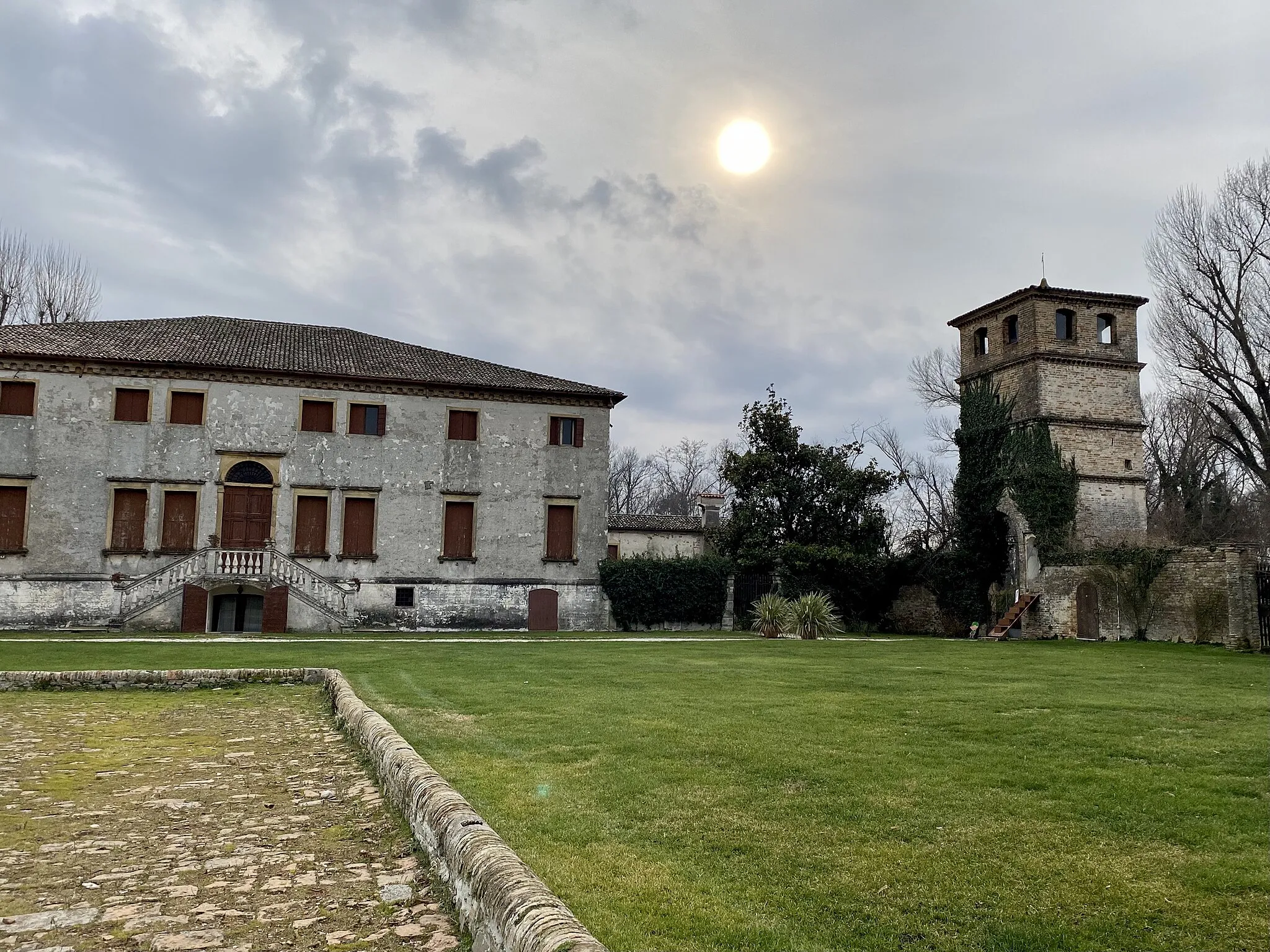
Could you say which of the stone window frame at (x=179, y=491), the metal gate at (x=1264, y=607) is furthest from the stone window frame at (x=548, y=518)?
the metal gate at (x=1264, y=607)

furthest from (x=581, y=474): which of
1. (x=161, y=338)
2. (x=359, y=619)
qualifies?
(x=161, y=338)

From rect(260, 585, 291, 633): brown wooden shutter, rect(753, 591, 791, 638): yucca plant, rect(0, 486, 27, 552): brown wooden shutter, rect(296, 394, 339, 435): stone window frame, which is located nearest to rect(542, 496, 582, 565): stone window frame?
rect(753, 591, 791, 638): yucca plant

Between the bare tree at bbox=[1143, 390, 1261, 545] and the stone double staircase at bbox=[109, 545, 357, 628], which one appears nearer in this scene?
the stone double staircase at bbox=[109, 545, 357, 628]

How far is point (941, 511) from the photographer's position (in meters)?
47.4

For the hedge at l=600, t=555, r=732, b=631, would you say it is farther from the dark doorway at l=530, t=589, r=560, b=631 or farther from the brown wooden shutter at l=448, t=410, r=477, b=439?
the brown wooden shutter at l=448, t=410, r=477, b=439

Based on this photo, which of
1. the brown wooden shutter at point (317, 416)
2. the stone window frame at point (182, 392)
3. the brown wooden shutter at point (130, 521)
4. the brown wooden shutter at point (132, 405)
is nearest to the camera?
the brown wooden shutter at point (130, 521)

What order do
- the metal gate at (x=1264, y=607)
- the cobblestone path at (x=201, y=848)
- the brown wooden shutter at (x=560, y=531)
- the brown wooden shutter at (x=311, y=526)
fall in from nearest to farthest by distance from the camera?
the cobblestone path at (x=201, y=848) → the metal gate at (x=1264, y=607) → the brown wooden shutter at (x=311, y=526) → the brown wooden shutter at (x=560, y=531)

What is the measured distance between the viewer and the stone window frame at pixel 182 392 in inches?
1109

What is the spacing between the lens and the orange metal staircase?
28641 mm

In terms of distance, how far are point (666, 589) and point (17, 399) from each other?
2170 centimetres

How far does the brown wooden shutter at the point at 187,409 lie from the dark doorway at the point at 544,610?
12.3m

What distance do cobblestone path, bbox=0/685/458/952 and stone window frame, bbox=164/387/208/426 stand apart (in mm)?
21963

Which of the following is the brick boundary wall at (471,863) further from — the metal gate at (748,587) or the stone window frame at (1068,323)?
the stone window frame at (1068,323)

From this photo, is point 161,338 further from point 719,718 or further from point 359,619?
point 719,718
